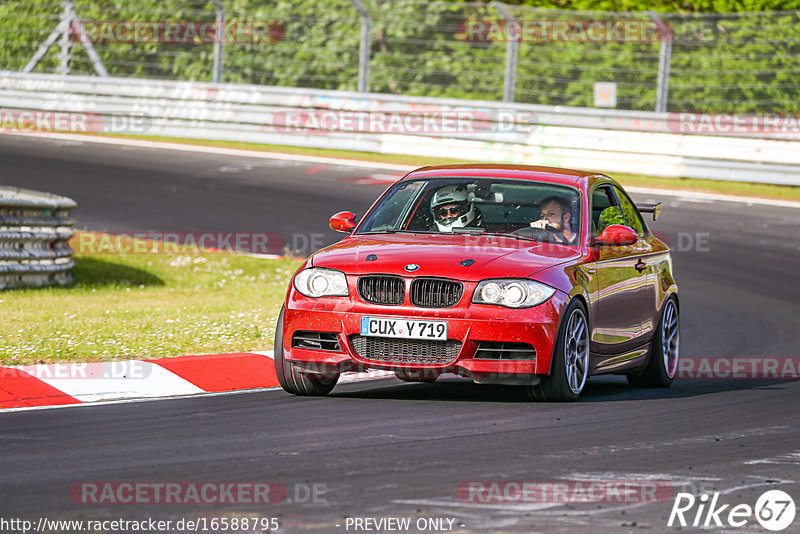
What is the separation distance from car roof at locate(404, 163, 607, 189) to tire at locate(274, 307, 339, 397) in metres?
1.81

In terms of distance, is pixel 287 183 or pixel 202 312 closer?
pixel 202 312

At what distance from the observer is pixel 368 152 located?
82.2 feet

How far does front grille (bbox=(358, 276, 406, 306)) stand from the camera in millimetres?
8070

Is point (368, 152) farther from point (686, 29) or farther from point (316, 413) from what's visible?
point (316, 413)

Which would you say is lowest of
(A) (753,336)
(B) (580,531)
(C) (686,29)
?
(A) (753,336)

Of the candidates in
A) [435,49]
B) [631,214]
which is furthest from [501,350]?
[435,49]

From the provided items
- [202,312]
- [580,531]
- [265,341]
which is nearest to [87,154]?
[202,312]

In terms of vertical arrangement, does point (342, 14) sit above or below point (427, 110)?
above

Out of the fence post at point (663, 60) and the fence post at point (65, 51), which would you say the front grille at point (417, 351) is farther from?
the fence post at point (65, 51)

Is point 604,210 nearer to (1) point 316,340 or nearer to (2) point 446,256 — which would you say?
(2) point 446,256

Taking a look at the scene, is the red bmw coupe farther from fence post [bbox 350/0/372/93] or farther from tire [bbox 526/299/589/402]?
fence post [bbox 350/0/372/93]

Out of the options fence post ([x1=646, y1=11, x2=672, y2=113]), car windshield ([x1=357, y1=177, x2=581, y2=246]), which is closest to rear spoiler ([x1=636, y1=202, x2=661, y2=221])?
car windshield ([x1=357, y1=177, x2=581, y2=246])

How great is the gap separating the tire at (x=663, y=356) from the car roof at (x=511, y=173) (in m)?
1.24

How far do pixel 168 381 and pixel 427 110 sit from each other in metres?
15.8
